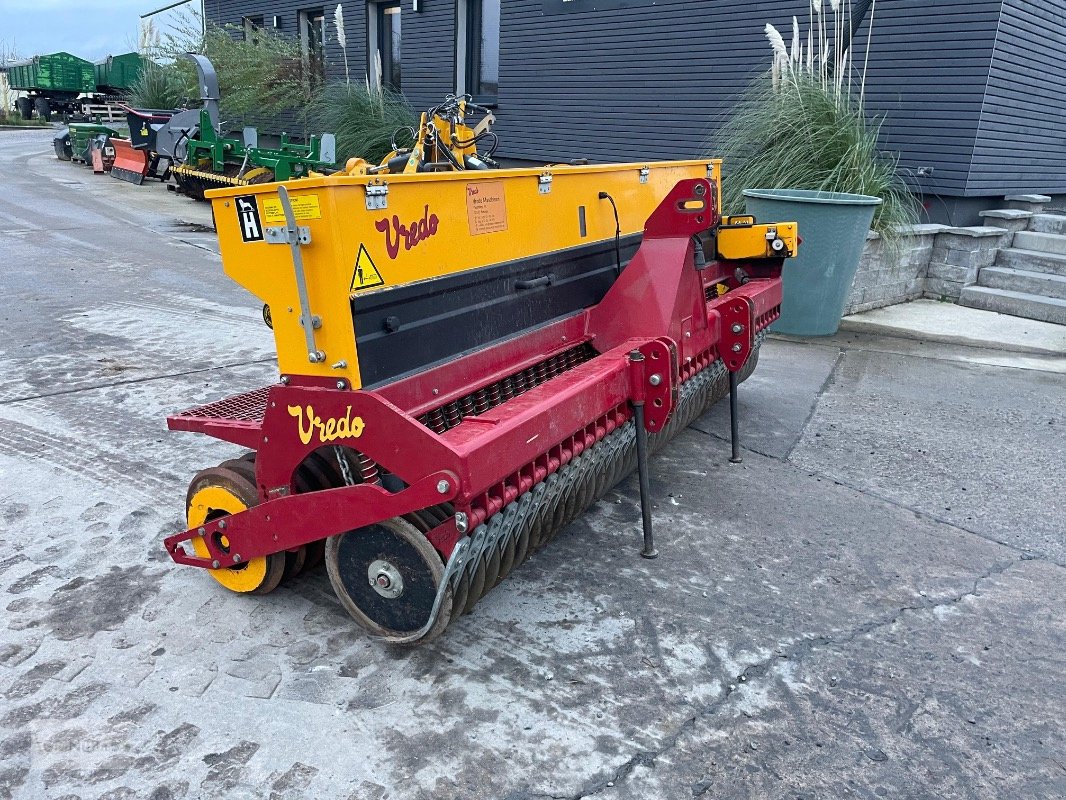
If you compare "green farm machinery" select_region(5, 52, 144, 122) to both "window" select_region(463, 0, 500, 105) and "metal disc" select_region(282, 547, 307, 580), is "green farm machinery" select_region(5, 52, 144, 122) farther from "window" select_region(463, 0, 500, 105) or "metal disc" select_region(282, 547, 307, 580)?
"metal disc" select_region(282, 547, 307, 580)

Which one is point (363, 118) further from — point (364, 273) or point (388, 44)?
point (364, 273)

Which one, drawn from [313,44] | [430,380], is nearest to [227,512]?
[430,380]

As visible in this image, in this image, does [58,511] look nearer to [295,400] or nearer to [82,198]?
[295,400]

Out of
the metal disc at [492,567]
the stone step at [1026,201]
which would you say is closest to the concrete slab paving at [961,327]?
the stone step at [1026,201]

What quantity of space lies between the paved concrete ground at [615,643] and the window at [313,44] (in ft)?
42.4

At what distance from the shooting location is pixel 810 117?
7.37m

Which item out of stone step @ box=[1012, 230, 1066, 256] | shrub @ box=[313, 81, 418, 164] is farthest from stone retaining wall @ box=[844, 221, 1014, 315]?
shrub @ box=[313, 81, 418, 164]

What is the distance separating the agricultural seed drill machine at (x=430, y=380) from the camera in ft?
8.09

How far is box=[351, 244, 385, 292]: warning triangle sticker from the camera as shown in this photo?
2.54 meters

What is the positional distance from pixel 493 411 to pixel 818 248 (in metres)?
4.71

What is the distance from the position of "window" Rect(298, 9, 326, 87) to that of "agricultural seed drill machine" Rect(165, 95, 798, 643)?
13.9 metres

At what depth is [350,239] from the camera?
2.51m

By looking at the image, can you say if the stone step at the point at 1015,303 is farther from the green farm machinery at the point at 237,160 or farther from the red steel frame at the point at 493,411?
the green farm machinery at the point at 237,160

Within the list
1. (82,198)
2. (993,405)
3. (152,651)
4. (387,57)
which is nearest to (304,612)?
(152,651)
